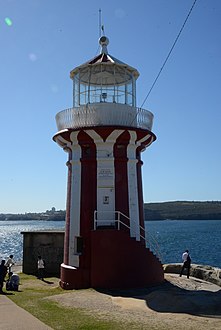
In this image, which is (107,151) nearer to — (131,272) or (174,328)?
(131,272)

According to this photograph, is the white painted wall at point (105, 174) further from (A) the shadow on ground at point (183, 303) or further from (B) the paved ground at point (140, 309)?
(A) the shadow on ground at point (183, 303)

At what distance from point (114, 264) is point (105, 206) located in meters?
2.31

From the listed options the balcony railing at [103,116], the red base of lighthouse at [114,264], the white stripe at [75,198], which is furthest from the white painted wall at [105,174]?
the red base of lighthouse at [114,264]

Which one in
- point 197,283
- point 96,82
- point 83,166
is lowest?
point 197,283

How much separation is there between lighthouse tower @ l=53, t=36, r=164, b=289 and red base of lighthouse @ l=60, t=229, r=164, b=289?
4cm

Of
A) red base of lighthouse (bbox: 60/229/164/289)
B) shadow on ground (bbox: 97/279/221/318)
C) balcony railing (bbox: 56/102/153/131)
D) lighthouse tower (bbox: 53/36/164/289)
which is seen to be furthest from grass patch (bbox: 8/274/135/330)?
balcony railing (bbox: 56/102/153/131)

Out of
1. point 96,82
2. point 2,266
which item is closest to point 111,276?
point 2,266

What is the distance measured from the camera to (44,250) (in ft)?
75.4

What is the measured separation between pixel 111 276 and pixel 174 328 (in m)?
5.85

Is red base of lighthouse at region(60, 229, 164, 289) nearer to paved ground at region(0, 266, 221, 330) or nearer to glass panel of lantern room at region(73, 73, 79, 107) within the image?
paved ground at region(0, 266, 221, 330)

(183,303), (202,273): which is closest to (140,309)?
(183,303)

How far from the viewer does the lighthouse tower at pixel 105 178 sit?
15.4 m

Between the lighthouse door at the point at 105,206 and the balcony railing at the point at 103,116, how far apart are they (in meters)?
2.61

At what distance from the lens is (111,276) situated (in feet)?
49.1
